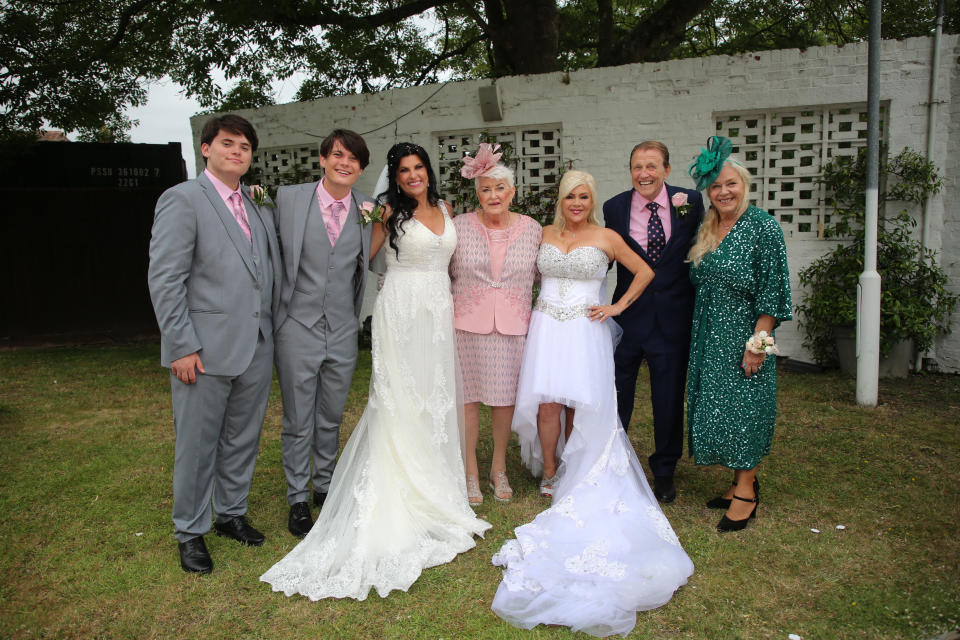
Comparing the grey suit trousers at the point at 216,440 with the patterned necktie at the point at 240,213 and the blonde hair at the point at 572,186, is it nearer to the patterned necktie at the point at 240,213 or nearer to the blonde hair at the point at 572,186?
the patterned necktie at the point at 240,213

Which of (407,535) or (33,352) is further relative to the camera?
(33,352)

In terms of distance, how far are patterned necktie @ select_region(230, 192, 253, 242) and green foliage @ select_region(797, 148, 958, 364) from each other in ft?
19.0

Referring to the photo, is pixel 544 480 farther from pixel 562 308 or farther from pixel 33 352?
pixel 33 352

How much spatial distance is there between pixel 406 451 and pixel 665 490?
1599mm

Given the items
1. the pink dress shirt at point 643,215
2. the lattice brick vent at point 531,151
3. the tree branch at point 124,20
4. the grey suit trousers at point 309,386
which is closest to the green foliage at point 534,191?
the lattice brick vent at point 531,151

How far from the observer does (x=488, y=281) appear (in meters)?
3.81

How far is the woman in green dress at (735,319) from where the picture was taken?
336 cm

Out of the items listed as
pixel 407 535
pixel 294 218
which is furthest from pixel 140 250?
pixel 407 535

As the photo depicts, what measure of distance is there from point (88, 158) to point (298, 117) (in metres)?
4.49

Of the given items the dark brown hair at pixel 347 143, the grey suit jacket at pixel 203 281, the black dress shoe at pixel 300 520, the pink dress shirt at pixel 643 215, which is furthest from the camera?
the pink dress shirt at pixel 643 215

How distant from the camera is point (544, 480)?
405cm

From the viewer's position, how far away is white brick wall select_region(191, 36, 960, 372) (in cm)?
645

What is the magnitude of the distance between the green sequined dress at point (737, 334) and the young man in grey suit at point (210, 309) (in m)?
2.30

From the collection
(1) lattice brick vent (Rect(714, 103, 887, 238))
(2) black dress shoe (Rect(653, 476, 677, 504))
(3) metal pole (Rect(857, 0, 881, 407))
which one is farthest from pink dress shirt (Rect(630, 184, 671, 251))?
(1) lattice brick vent (Rect(714, 103, 887, 238))
